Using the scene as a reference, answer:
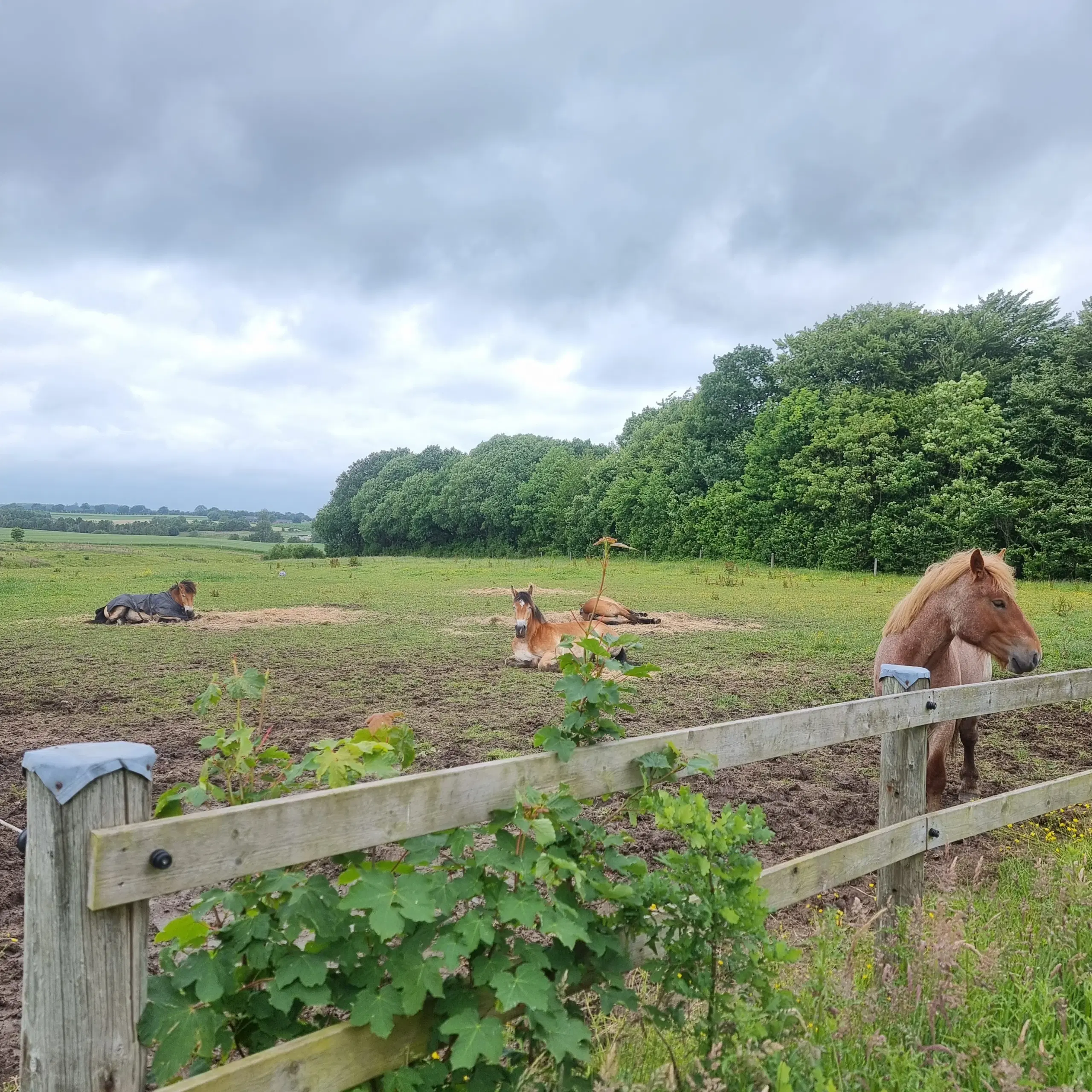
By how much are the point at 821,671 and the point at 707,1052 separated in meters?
9.16

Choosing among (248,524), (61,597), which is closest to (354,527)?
(248,524)

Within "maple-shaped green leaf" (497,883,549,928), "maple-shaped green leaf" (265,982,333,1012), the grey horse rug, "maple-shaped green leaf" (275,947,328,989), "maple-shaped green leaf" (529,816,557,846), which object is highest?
"maple-shaped green leaf" (529,816,557,846)

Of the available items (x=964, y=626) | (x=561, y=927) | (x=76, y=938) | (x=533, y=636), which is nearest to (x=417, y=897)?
(x=561, y=927)

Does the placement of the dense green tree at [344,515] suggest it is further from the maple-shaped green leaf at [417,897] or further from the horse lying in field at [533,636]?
the maple-shaped green leaf at [417,897]

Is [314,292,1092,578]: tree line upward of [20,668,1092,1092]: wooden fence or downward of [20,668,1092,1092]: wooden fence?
upward

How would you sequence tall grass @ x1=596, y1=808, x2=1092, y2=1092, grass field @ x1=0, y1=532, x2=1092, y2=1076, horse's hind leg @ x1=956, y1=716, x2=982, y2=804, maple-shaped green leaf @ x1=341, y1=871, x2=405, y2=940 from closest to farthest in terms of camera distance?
1. maple-shaped green leaf @ x1=341, y1=871, x2=405, y2=940
2. tall grass @ x1=596, y1=808, x2=1092, y2=1092
3. horse's hind leg @ x1=956, y1=716, x2=982, y2=804
4. grass field @ x1=0, y1=532, x2=1092, y2=1076

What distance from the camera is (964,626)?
18.7 ft

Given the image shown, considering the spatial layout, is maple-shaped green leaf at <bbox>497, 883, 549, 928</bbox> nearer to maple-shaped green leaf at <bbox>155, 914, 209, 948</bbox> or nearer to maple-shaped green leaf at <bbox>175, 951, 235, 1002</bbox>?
maple-shaped green leaf at <bbox>175, 951, 235, 1002</bbox>

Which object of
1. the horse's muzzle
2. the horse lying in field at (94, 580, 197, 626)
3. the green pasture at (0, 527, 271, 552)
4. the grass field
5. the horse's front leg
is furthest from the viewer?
the green pasture at (0, 527, 271, 552)

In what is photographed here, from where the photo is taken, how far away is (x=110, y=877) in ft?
5.15

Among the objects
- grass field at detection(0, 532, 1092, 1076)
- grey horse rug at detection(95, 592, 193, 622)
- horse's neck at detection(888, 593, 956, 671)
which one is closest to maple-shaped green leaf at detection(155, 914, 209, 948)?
grass field at detection(0, 532, 1092, 1076)

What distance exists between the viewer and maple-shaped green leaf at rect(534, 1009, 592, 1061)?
5.87 feet

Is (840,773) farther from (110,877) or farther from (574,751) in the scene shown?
(110,877)

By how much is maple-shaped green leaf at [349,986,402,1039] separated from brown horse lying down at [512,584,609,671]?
29.7 ft
